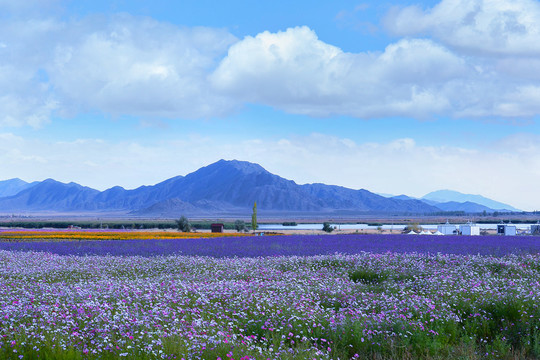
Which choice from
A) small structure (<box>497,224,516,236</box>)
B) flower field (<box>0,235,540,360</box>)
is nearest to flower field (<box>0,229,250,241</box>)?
flower field (<box>0,235,540,360</box>)

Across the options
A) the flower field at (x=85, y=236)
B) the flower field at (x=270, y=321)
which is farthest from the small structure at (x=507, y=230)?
the flower field at (x=270, y=321)

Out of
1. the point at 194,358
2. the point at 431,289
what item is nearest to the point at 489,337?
the point at 431,289

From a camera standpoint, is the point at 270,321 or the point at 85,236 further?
the point at 85,236

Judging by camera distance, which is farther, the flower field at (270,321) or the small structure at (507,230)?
the small structure at (507,230)

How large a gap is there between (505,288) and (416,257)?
9.26m

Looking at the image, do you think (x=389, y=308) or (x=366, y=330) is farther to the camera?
(x=389, y=308)

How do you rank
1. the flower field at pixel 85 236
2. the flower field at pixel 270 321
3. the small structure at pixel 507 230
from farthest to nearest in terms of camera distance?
the small structure at pixel 507 230
the flower field at pixel 85 236
the flower field at pixel 270 321

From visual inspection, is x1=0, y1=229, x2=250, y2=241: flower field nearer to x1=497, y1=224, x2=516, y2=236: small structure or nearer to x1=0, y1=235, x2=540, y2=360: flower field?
x1=0, y1=235, x2=540, y2=360: flower field

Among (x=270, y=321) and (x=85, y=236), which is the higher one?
(x=85, y=236)

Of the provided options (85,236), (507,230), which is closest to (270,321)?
(85,236)

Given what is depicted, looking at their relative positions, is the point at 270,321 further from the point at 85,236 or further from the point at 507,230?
the point at 507,230

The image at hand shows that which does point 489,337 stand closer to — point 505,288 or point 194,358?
point 505,288

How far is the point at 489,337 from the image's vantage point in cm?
1055

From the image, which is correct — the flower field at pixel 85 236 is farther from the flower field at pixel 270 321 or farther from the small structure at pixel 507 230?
the small structure at pixel 507 230
